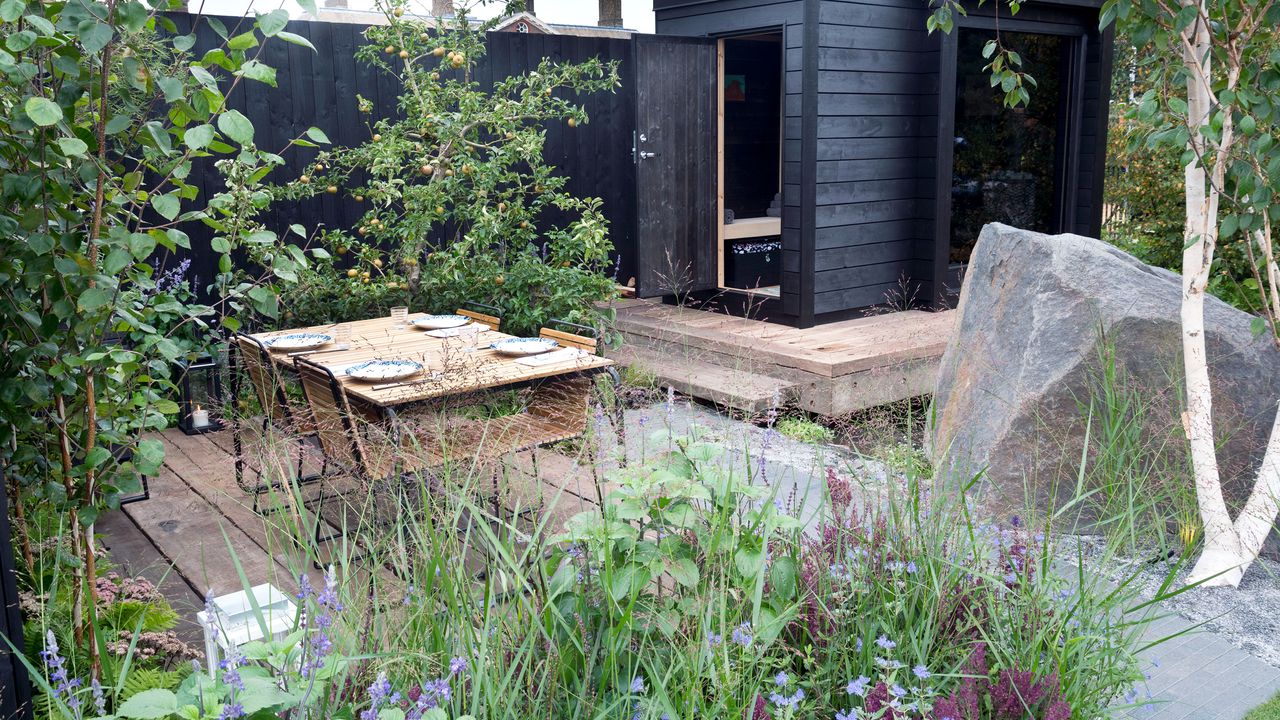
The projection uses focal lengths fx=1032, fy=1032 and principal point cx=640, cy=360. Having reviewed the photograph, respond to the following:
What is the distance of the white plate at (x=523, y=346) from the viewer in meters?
3.73

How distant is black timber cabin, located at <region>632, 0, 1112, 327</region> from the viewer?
6.18 m

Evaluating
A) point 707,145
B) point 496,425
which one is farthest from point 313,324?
point 707,145

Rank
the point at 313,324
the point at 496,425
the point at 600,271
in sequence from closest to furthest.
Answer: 1. the point at 496,425
2. the point at 313,324
3. the point at 600,271

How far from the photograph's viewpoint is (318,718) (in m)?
1.61

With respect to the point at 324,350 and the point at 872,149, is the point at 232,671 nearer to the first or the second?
the point at 324,350

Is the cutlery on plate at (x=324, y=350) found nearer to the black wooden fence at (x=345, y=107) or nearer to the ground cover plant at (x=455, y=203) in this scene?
the ground cover plant at (x=455, y=203)

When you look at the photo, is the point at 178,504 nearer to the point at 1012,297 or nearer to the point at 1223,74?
the point at 1012,297

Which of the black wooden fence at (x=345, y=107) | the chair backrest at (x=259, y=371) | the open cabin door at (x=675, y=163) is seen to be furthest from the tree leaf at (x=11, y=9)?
the open cabin door at (x=675, y=163)

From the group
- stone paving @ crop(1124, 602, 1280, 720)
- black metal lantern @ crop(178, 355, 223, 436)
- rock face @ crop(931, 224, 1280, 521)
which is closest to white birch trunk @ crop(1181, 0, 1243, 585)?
rock face @ crop(931, 224, 1280, 521)

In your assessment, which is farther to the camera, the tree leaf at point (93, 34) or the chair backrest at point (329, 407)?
the chair backrest at point (329, 407)

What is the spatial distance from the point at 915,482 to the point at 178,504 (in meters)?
2.92

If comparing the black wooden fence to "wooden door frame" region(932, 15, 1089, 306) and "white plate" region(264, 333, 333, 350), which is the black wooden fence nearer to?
"white plate" region(264, 333, 333, 350)

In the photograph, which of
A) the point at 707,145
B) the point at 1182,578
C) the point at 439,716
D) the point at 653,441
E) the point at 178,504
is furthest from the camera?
the point at 707,145

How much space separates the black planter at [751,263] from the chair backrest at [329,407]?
512cm
